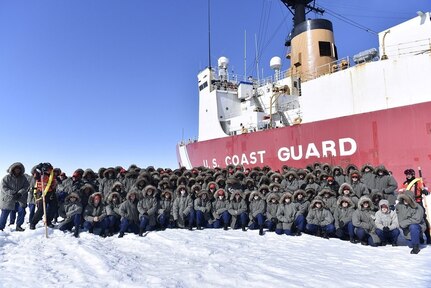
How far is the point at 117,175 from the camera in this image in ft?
29.7

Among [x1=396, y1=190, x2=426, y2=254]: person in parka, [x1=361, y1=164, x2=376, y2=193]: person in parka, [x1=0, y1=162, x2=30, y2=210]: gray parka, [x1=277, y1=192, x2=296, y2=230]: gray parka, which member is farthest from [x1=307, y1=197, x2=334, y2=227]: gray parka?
[x1=0, y1=162, x2=30, y2=210]: gray parka

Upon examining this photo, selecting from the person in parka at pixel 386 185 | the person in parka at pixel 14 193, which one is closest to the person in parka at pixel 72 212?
the person in parka at pixel 14 193

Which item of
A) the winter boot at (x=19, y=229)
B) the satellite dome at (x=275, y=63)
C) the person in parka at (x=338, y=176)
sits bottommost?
the winter boot at (x=19, y=229)

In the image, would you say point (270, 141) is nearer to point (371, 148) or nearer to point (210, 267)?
point (371, 148)

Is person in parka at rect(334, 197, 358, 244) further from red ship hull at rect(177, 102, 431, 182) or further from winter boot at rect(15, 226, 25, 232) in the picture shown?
winter boot at rect(15, 226, 25, 232)

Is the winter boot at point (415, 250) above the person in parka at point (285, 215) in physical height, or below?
below

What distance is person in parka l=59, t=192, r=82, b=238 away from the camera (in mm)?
6789

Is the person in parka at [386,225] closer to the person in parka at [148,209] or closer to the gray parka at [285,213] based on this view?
the gray parka at [285,213]

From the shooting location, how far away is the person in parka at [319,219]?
723cm

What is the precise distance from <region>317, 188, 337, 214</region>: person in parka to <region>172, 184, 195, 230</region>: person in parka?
10.4 ft

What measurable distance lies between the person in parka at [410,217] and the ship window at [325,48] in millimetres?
13028

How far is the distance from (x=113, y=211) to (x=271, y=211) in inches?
149

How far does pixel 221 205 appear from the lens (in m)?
8.27

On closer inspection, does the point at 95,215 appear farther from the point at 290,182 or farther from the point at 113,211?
the point at 290,182
